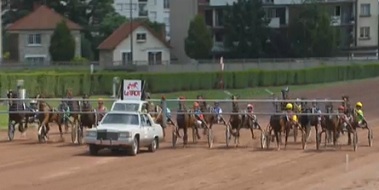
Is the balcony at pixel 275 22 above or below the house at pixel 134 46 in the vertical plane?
above

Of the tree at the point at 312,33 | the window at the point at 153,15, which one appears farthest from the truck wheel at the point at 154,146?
the window at the point at 153,15

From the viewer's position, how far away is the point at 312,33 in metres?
103

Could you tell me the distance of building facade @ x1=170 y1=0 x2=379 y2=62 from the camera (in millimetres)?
114312

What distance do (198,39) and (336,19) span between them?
19.9 meters

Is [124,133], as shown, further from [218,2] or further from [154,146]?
[218,2]

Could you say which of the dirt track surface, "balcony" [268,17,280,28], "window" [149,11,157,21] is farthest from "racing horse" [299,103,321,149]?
"window" [149,11,157,21]

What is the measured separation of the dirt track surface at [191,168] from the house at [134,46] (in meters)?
65.8

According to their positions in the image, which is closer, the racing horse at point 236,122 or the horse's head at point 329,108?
the horse's head at point 329,108

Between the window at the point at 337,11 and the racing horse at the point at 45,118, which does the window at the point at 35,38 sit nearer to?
the window at the point at 337,11

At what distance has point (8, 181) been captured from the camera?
87.0ft

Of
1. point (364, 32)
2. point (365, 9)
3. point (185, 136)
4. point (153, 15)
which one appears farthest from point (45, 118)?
point (153, 15)

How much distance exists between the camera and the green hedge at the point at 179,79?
224 ft

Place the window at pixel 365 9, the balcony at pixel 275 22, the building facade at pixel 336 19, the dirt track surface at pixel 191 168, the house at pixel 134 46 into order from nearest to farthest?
the dirt track surface at pixel 191 168
the house at pixel 134 46
the balcony at pixel 275 22
the building facade at pixel 336 19
the window at pixel 365 9

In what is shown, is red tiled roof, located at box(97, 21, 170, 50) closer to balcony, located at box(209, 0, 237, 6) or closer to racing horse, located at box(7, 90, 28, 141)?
balcony, located at box(209, 0, 237, 6)
